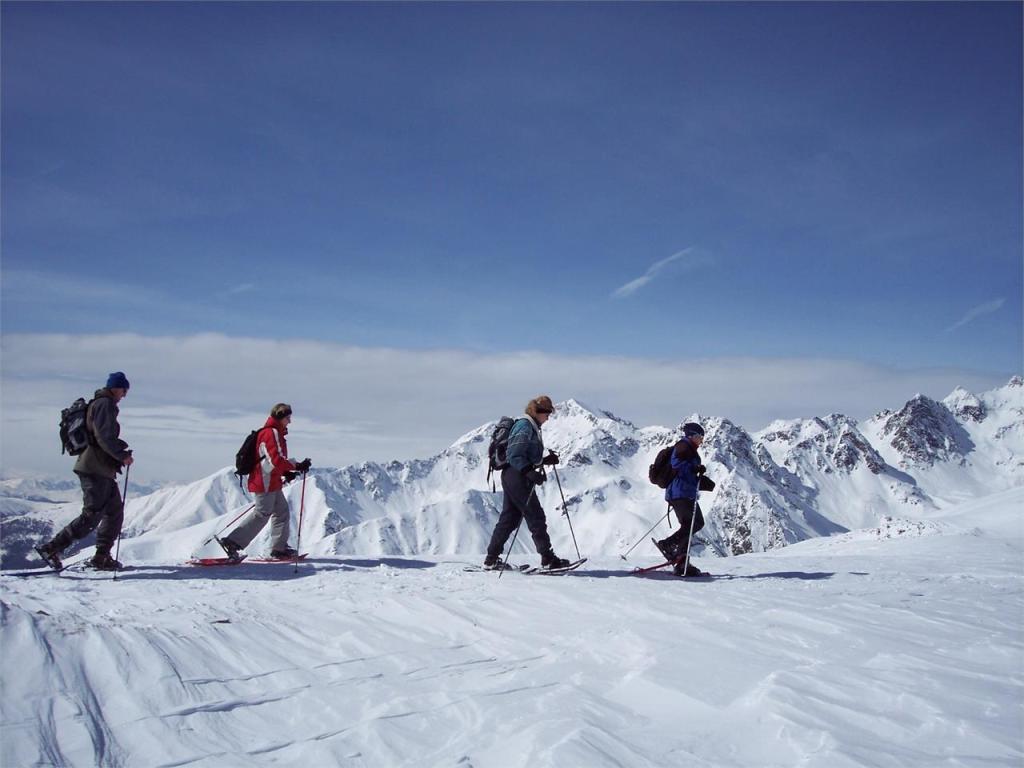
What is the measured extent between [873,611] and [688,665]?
319 cm

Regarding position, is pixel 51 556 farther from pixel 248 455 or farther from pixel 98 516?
pixel 248 455

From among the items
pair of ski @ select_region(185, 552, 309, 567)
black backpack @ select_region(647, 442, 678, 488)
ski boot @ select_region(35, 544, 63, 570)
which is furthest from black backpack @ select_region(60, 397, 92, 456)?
black backpack @ select_region(647, 442, 678, 488)

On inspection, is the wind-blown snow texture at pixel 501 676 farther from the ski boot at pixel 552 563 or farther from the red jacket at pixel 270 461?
the red jacket at pixel 270 461

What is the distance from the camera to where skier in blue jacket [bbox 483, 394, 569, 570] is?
33.2 feet

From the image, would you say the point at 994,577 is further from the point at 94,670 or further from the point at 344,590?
the point at 94,670

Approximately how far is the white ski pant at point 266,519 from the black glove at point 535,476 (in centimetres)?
397

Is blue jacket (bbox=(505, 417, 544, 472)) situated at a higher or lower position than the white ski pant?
higher

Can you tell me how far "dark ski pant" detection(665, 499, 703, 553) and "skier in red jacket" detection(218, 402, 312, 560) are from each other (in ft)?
19.4

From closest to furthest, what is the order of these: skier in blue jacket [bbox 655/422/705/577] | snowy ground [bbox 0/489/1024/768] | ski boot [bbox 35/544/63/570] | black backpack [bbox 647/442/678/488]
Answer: snowy ground [bbox 0/489/1024/768]
ski boot [bbox 35/544/63/570]
skier in blue jacket [bbox 655/422/705/577]
black backpack [bbox 647/442/678/488]

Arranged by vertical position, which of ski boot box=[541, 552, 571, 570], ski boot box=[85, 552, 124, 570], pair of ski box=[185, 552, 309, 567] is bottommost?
pair of ski box=[185, 552, 309, 567]

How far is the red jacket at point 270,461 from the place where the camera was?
36.1ft

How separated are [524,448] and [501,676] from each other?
17.2 feet

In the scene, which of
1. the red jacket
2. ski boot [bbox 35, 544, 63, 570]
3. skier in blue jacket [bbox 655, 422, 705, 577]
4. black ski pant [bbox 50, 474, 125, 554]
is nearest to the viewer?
ski boot [bbox 35, 544, 63, 570]

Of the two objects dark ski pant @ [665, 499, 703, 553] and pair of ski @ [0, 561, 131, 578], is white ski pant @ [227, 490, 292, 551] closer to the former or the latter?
pair of ski @ [0, 561, 131, 578]
